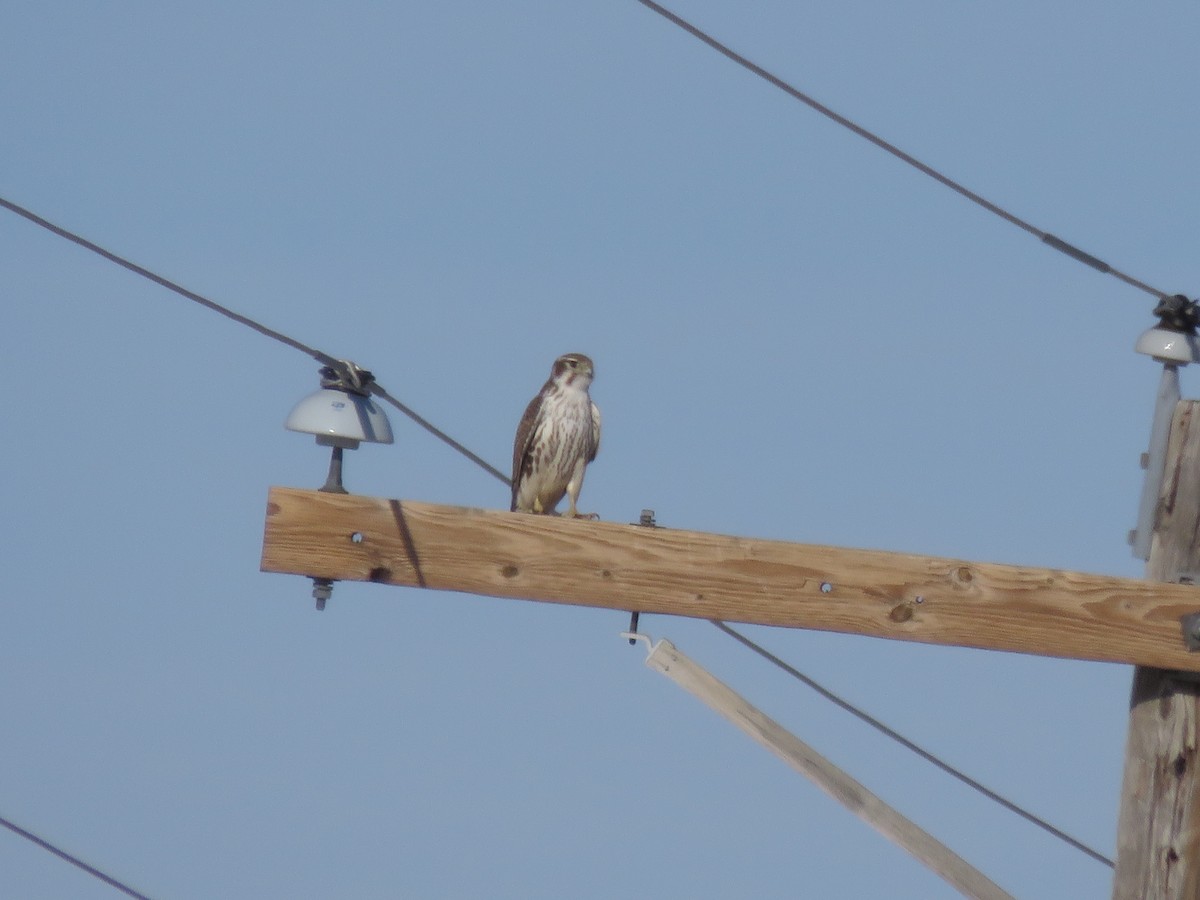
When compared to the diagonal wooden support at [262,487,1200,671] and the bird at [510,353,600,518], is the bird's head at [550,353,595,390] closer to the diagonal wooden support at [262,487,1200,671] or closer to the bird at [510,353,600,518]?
the bird at [510,353,600,518]

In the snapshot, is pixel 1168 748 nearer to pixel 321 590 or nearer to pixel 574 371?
pixel 321 590

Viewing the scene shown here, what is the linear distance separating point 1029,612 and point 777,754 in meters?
0.87

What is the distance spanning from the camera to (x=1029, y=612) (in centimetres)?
529

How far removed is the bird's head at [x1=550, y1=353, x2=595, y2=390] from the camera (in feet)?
28.4

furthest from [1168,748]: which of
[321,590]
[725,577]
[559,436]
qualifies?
[559,436]

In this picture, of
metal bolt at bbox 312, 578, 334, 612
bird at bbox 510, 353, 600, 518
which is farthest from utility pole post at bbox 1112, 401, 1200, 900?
bird at bbox 510, 353, 600, 518

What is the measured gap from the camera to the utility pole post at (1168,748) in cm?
514

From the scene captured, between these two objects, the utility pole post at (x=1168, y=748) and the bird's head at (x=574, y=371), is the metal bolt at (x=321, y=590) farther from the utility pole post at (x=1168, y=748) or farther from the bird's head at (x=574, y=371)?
the bird's head at (x=574, y=371)

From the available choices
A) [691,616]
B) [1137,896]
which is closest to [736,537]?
[691,616]

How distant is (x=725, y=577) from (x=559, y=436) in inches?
130

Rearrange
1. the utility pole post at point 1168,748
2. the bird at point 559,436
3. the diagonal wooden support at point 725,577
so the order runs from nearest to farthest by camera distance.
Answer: the utility pole post at point 1168,748 → the diagonal wooden support at point 725,577 → the bird at point 559,436

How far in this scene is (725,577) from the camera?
532cm

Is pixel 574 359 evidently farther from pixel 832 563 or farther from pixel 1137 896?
pixel 1137 896

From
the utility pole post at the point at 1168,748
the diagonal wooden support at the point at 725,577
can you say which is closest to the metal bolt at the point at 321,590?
the diagonal wooden support at the point at 725,577
